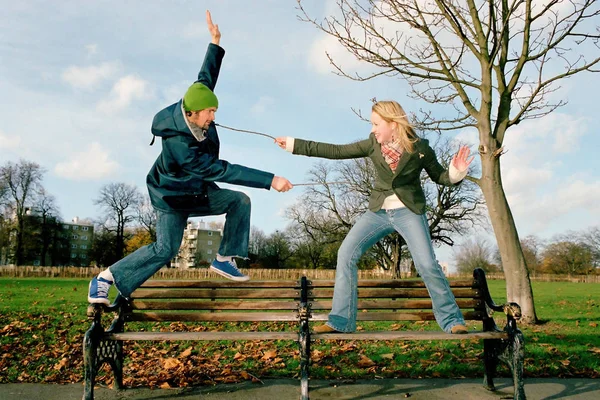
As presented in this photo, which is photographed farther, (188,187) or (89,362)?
(89,362)

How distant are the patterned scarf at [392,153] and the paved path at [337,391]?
2.09 m

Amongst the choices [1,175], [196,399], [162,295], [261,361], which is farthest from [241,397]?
[1,175]

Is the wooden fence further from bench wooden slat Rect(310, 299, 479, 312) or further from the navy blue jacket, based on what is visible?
the navy blue jacket

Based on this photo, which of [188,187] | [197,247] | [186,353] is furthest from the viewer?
[197,247]

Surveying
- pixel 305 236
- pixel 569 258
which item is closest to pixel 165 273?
pixel 305 236

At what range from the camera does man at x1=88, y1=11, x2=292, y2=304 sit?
383 centimetres

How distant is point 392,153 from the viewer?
4090 millimetres

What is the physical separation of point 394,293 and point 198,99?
8.34ft

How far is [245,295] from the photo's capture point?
4707 mm

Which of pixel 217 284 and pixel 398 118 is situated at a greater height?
pixel 398 118

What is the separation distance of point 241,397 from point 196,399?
0.39 m

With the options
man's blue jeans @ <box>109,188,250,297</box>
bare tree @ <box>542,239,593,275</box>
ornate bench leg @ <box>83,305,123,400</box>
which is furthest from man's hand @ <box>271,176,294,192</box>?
bare tree @ <box>542,239,593,275</box>

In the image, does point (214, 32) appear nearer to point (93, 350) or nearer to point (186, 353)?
point (93, 350)

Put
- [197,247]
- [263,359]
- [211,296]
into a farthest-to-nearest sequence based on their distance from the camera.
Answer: [197,247] < [263,359] < [211,296]
